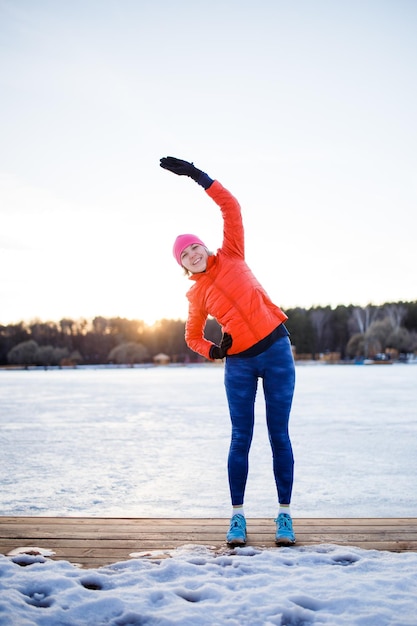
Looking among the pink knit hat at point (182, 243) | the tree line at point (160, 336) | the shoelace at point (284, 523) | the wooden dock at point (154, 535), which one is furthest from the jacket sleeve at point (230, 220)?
the tree line at point (160, 336)

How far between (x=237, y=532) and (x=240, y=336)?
921 mm

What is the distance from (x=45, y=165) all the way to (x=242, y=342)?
17814mm

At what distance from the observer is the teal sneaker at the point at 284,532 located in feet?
7.41

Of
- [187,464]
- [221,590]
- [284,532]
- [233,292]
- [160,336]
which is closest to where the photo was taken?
[221,590]

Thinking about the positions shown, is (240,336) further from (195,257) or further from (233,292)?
(195,257)

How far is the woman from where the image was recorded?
2.39m

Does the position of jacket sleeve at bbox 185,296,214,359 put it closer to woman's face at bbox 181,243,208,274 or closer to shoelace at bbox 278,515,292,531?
woman's face at bbox 181,243,208,274

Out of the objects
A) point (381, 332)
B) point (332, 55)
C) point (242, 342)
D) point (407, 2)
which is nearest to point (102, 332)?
point (381, 332)

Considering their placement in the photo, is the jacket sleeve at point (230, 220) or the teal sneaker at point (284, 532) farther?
the jacket sleeve at point (230, 220)

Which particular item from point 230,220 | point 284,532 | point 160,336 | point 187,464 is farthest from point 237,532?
point 160,336

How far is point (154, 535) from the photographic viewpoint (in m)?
2.42

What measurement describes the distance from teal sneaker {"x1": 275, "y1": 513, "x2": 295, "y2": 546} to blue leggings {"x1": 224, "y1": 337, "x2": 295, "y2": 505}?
85mm

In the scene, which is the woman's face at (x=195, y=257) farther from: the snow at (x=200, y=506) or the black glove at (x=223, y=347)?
the snow at (x=200, y=506)

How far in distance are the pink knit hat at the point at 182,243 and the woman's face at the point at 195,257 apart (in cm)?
2
